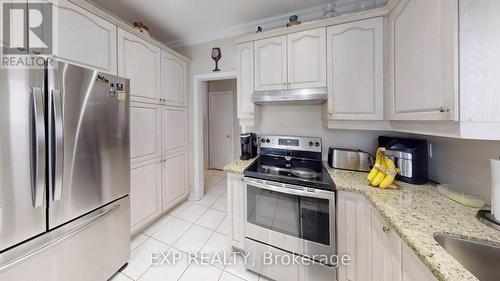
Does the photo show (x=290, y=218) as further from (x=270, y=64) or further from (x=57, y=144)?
(x=57, y=144)

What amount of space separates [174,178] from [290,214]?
5.95 feet

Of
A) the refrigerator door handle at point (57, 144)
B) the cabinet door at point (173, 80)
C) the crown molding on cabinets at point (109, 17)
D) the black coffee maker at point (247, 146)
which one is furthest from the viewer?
the cabinet door at point (173, 80)

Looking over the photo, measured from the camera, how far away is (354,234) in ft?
3.96

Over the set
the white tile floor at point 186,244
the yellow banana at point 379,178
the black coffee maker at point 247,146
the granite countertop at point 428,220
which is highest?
the black coffee maker at point 247,146

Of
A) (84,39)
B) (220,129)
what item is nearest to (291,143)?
(84,39)

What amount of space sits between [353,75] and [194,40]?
2321 millimetres

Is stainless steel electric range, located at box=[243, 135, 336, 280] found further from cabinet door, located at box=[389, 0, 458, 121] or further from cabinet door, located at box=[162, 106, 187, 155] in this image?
cabinet door, located at box=[162, 106, 187, 155]

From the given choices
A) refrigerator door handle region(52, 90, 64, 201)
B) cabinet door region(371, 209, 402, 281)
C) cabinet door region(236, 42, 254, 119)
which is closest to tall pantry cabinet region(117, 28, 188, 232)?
refrigerator door handle region(52, 90, 64, 201)

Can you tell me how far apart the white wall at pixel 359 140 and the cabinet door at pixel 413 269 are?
0.65 meters

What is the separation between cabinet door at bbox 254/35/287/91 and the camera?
5.75 ft

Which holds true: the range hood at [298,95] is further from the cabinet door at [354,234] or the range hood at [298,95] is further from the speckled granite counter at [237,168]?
the cabinet door at [354,234]

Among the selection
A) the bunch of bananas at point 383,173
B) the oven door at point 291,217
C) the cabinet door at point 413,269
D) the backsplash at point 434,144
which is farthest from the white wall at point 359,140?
the oven door at point 291,217

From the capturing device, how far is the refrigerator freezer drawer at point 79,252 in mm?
936

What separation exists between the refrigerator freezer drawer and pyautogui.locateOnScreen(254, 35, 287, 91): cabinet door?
172 cm
